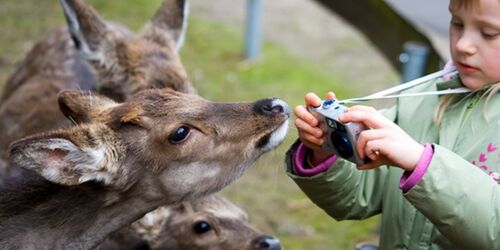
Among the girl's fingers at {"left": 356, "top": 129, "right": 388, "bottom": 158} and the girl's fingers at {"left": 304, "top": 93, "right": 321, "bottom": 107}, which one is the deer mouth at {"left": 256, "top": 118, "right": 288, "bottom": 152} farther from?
the girl's fingers at {"left": 356, "top": 129, "right": 388, "bottom": 158}

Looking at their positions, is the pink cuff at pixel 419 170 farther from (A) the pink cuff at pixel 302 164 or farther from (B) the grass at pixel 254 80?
(B) the grass at pixel 254 80

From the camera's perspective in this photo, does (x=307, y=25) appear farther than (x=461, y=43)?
Yes

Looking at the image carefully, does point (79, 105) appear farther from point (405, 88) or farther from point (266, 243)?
point (405, 88)

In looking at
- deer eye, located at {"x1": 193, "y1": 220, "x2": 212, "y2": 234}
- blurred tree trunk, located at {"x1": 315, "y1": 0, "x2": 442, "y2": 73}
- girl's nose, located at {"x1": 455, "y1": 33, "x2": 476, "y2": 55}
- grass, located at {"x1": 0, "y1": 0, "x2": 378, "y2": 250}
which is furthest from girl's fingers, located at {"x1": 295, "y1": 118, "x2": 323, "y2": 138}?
blurred tree trunk, located at {"x1": 315, "y1": 0, "x2": 442, "y2": 73}

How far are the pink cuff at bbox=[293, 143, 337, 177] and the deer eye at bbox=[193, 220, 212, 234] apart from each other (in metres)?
1.11

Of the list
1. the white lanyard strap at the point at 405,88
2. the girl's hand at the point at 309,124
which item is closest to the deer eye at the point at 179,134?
the girl's hand at the point at 309,124

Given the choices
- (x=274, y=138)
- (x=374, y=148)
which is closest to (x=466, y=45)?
(x=374, y=148)

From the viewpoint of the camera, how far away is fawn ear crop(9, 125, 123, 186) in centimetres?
341

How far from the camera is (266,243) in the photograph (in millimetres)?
4473

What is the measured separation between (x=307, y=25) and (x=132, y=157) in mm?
7765

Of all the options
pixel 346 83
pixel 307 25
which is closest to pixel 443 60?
pixel 346 83

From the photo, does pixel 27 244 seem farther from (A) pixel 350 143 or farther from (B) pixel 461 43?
(B) pixel 461 43

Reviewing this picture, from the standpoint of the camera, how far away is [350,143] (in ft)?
10.3

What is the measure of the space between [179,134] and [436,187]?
3.91 feet
